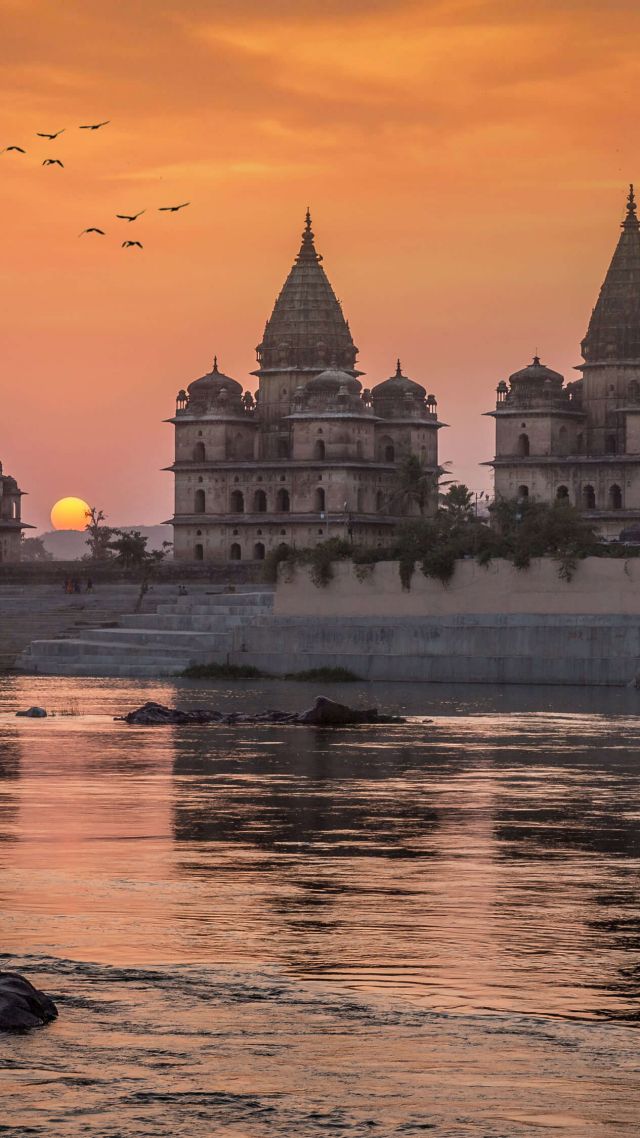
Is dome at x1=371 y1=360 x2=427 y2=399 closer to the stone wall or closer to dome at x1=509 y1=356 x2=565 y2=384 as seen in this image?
dome at x1=509 y1=356 x2=565 y2=384

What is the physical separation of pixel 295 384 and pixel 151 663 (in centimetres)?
6054

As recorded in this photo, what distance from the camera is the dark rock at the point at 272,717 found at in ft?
163

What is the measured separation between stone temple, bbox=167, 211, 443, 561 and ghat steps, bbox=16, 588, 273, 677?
134 feet

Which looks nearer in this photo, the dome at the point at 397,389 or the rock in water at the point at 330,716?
the rock in water at the point at 330,716

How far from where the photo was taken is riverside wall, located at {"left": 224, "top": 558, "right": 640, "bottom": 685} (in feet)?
230

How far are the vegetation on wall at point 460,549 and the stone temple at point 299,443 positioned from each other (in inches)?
1603

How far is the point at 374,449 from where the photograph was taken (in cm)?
13338

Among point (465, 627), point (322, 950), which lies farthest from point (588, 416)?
point (322, 950)

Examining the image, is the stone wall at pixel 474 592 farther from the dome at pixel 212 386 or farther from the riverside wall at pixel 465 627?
the dome at pixel 212 386

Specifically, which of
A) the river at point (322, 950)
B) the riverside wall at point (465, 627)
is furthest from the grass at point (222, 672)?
the river at point (322, 950)

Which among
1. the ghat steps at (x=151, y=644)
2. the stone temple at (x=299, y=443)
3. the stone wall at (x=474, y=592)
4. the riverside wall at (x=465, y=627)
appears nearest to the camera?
the riverside wall at (x=465, y=627)

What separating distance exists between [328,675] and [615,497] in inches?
2094

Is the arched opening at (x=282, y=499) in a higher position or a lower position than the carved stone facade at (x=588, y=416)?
lower

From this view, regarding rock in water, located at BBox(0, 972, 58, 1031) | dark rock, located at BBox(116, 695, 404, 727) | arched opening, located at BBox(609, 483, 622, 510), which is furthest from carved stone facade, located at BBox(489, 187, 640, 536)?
rock in water, located at BBox(0, 972, 58, 1031)
